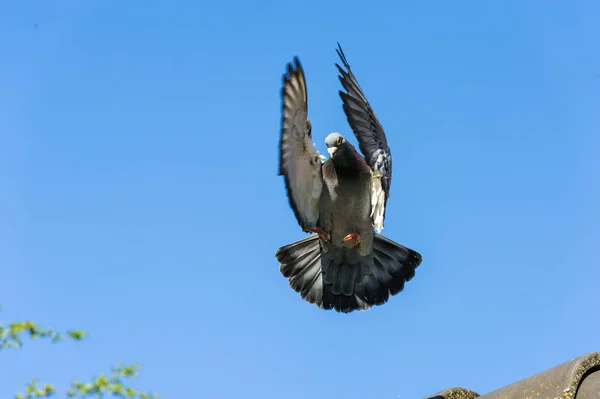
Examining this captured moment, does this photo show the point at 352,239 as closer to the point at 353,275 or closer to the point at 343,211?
the point at 343,211

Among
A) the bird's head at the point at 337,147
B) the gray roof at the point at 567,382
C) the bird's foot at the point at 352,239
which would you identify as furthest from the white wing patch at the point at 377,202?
the gray roof at the point at 567,382

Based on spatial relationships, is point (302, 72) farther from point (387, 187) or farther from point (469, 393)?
point (469, 393)

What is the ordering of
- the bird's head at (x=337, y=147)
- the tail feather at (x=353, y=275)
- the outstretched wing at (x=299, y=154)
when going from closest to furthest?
the outstretched wing at (x=299, y=154)
the bird's head at (x=337, y=147)
the tail feather at (x=353, y=275)

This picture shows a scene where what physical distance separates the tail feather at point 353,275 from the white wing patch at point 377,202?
64cm

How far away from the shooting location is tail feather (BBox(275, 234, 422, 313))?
820cm

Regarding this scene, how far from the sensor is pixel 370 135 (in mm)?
8039

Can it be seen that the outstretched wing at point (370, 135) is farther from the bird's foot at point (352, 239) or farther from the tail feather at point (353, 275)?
the tail feather at point (353, 275)

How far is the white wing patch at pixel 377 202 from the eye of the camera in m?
7.62

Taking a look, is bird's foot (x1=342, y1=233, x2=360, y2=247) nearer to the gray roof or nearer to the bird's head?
the bird's head

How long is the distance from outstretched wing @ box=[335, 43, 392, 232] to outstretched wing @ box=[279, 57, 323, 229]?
577mm

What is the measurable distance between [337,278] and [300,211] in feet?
3.63

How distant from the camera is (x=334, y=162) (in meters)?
7.60

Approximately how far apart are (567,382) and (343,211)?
3.97 metres

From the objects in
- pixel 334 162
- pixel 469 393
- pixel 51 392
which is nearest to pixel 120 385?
pixel 51 392
